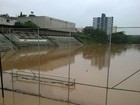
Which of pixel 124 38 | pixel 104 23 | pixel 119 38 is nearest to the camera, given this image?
pixel 124 38

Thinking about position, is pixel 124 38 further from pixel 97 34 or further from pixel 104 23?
pixel 104 23

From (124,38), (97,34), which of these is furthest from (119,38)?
(97,34)

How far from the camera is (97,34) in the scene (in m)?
7.64

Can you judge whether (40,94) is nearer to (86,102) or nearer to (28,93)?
(28,93)

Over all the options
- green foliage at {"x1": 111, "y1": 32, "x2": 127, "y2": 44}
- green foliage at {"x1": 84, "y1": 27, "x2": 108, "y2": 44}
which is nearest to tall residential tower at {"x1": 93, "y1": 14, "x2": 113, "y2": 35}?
green foliage at {"x1": 84, "y1": 27, "x2": 108, "y2": 44}

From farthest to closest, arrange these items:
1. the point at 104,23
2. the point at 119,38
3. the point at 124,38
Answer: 1. the point at 104,23
2. the point at 119,38
3. the point at 124,38

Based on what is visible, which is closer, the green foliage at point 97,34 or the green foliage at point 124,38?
the green foliage at point 124,38

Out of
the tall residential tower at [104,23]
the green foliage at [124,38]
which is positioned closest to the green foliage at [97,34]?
the tall residential tower at [104,23]

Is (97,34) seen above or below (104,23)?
below

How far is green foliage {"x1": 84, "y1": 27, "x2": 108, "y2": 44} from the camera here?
754 cm

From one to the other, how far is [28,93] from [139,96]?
493 centimetres

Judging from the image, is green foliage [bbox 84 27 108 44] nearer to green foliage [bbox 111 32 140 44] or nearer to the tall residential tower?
the tall residential tower

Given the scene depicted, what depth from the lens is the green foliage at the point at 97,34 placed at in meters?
7.54

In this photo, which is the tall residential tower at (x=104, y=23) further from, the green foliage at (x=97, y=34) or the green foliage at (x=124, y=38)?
the green foliage at (x=124, y=38)
